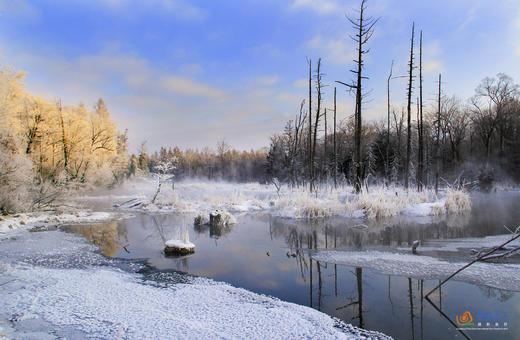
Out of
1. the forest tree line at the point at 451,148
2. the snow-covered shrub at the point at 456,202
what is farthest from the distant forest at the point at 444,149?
the snow-covered shrub at the point at 456,202

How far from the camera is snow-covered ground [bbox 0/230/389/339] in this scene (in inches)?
112

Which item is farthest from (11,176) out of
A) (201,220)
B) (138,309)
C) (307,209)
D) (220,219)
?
(307,209)

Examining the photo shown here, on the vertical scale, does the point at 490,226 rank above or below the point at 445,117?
below

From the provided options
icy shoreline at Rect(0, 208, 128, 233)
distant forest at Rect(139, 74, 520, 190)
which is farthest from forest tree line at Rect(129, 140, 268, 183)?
icy shoreline at Rect(0, 208, 128, 233)

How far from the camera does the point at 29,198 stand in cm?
1202

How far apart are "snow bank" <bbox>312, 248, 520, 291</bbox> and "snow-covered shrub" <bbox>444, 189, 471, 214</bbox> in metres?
8.27

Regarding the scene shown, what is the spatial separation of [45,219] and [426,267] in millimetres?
13481

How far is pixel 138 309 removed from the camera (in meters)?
3.38

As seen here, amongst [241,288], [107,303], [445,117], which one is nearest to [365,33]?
[241,288]

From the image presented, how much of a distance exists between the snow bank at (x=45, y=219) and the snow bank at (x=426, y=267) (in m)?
10.2

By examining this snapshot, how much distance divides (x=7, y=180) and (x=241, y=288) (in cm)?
1137

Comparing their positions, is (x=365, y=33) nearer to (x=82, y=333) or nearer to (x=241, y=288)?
(x=241, y=288)

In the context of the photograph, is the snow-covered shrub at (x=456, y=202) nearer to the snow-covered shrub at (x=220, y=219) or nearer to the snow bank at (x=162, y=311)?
the snow-covered shrub at (x=220, y=219)

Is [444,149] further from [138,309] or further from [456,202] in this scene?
[138,309]
